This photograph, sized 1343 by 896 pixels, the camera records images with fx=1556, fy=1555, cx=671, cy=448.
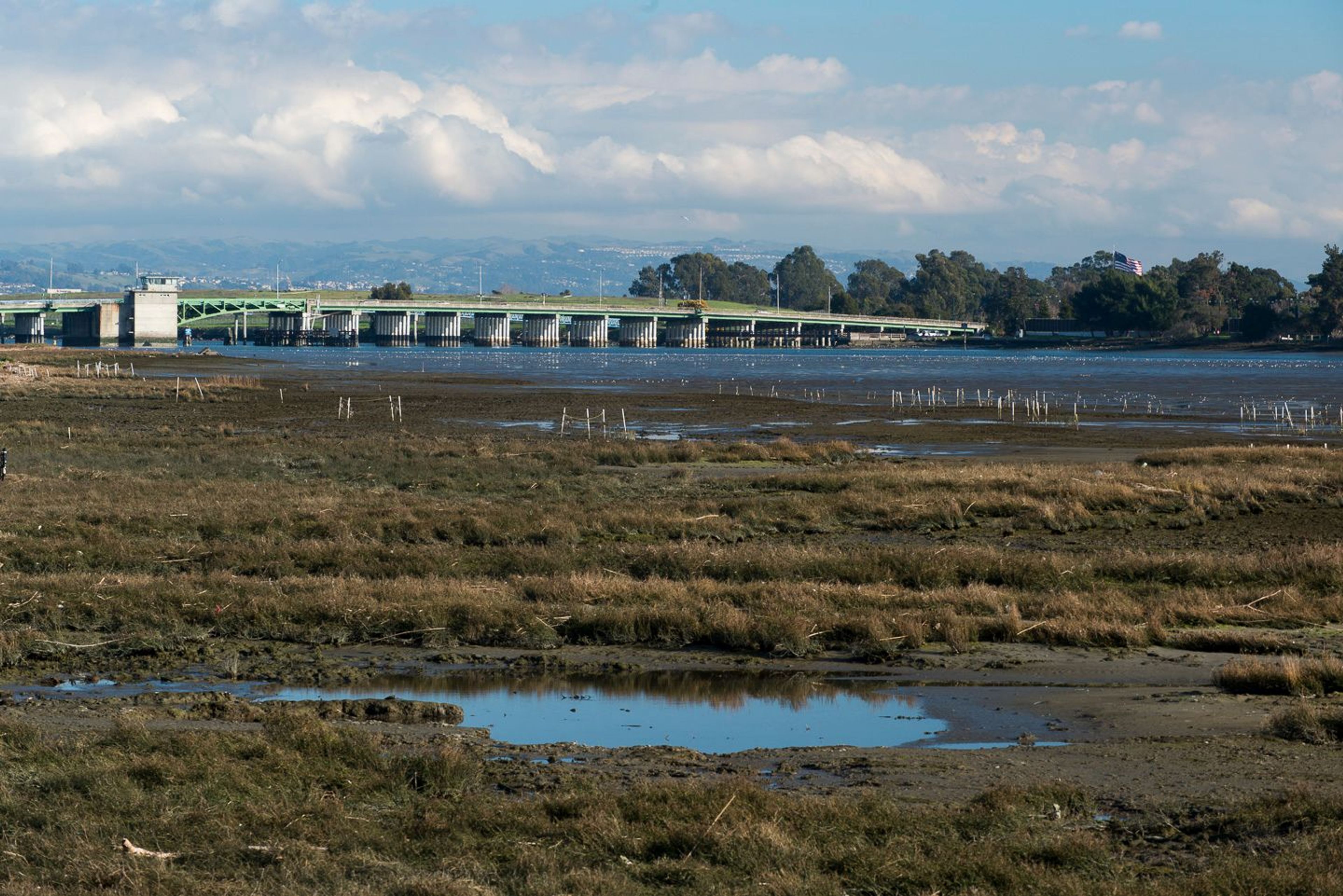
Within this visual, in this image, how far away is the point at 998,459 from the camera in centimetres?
4875

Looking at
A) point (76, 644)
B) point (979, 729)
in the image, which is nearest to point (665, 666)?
point (979, 729)

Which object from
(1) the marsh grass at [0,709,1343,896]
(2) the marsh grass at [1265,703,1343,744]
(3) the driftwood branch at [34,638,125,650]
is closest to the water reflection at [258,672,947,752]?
(1) the marsh grass at [0,709,1343,896]

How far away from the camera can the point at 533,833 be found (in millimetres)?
11609

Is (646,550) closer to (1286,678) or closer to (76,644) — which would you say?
(76,644)

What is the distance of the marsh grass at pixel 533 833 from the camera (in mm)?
10477

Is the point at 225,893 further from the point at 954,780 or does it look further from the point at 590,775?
the point at 954,780

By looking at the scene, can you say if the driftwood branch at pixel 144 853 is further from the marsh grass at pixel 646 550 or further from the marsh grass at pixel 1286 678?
the marsh grass at pixel 1286 678

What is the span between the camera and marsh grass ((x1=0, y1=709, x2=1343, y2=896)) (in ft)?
34.4

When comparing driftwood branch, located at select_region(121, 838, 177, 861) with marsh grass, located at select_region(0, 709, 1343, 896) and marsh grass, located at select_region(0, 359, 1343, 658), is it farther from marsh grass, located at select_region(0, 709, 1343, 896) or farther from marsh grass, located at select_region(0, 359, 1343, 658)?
marsh grass, located at select_region(0, 359, 1343, 658)

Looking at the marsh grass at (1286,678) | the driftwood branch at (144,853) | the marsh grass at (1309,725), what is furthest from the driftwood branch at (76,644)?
the marsh grass at (1309,725)

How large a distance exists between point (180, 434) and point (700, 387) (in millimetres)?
55450

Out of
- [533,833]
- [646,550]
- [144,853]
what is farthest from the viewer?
[646,550]

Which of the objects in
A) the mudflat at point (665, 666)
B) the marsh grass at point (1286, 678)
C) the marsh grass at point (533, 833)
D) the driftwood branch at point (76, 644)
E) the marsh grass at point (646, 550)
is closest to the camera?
the marsh grass at point (533, 833)

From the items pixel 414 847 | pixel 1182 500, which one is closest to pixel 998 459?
pixel 1182 500
